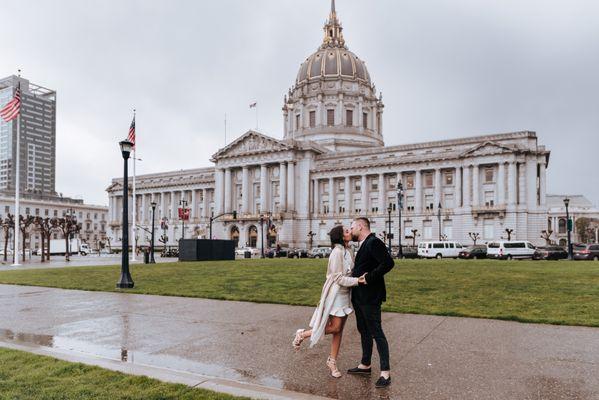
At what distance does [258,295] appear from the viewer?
50.0 ft

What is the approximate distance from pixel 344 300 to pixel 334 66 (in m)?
109

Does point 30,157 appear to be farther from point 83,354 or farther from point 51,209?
point 83,354

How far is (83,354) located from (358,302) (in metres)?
4.69

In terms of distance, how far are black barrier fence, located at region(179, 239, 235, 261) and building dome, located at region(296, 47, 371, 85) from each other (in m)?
72.4

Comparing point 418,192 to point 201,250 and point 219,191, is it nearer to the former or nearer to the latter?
point 219,191

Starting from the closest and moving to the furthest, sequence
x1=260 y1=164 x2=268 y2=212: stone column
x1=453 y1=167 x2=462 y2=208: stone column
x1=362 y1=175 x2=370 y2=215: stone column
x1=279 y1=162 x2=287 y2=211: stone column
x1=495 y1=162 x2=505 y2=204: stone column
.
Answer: x1=495 y1=162 x2=505 y2=204: stone column
x1=453 y1=167 x2=462 y2=208: stone column
x1=362 y1=175 x2=370 y2=215: stone column
x1=279 y1=162 x2=287 y2=211: stone column
x1=260 y1=164 x2=268 y2=212: stone column

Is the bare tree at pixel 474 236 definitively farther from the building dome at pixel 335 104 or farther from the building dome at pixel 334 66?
the building dome at pixel 334 66

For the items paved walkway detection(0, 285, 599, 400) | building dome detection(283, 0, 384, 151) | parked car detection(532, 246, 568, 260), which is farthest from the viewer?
building dome detection(283, 0, 384, 151)

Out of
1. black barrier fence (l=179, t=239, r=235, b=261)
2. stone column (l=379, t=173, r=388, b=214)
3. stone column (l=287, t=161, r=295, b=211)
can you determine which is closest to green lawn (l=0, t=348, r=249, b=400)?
black barrier fence (l=179, t=239, r=235, b=261)

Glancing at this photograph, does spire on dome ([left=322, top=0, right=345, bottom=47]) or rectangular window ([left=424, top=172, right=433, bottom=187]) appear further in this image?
spire on dome ([left=322, top=0, right=345, bottom=47])

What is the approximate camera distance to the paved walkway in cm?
626

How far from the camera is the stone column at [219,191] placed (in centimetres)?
10275

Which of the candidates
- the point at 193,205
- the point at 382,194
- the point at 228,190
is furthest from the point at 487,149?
the point at 193,205

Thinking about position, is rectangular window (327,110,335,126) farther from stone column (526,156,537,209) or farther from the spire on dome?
stone column (526,156,537,209)
